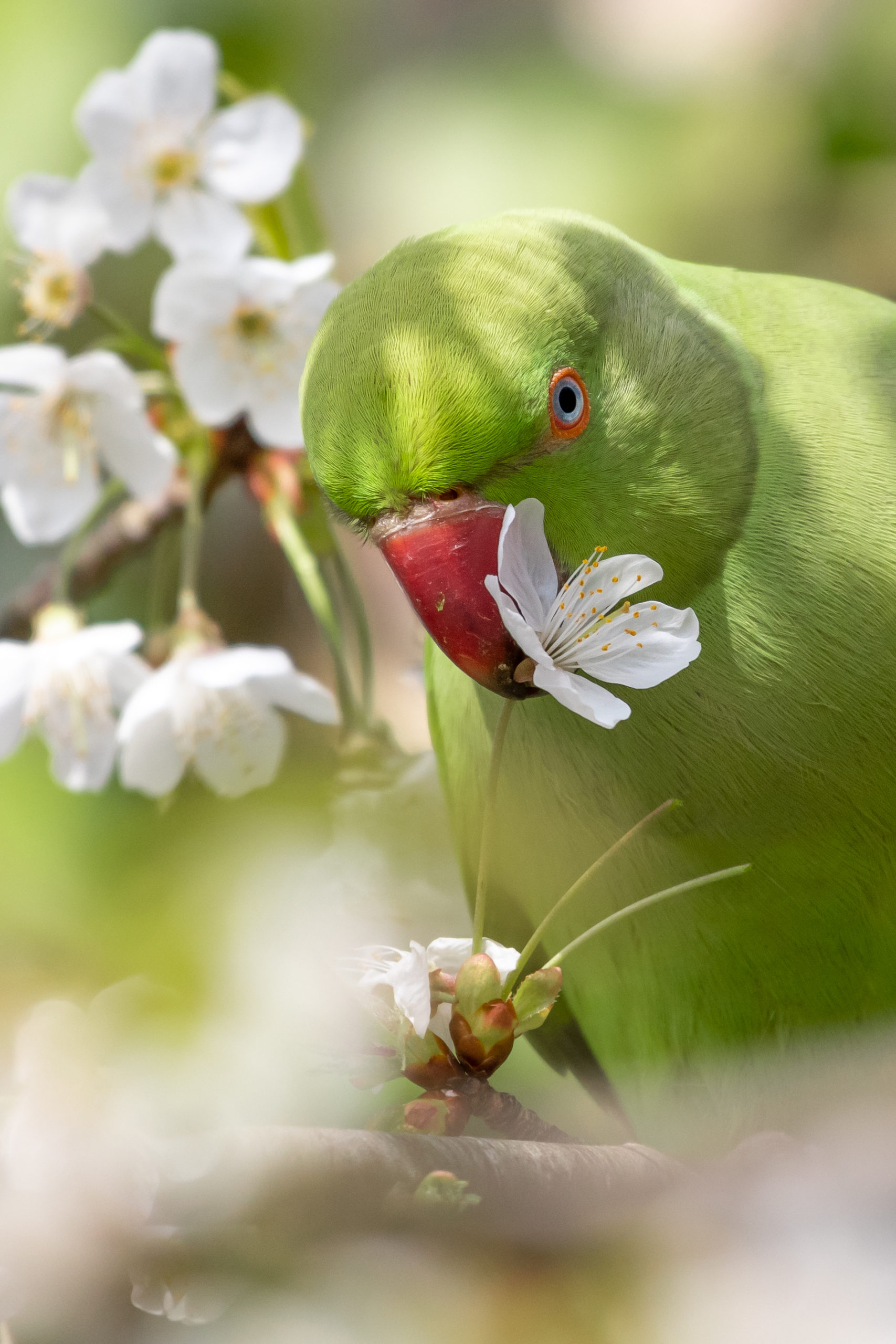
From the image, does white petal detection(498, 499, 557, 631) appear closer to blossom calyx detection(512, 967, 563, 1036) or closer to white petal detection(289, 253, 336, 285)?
blossom calyx detection(512, 967, 563, 1036)

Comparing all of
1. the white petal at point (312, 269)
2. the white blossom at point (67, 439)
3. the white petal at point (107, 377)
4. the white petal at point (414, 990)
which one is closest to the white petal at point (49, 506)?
the white blossom at point (67, 439)

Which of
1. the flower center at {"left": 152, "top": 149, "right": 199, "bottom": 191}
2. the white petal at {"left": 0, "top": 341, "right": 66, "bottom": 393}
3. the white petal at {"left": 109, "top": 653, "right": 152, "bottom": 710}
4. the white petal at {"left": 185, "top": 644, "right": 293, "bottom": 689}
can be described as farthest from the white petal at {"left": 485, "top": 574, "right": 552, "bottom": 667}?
the flower center at {"left": 152, "top": 149, "right": 199, "bottom": 191}

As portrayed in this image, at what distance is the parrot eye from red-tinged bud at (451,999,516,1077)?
0.46 metres

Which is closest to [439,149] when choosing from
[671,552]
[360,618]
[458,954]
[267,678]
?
[360,618]

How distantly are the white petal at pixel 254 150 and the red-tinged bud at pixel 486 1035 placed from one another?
100 centimetres

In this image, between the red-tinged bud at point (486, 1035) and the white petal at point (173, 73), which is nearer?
the red-tinged bud at point (486, 1035)

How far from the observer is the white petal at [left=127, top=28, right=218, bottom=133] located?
141 cm

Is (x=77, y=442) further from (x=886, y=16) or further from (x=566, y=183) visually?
(x=886, y=16)

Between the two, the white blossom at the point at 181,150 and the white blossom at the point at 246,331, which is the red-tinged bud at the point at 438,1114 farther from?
the white blossom at the point at 181,150

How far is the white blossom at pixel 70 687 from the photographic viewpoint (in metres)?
1.36

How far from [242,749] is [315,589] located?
0.66 ft

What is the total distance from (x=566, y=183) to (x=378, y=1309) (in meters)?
2.05

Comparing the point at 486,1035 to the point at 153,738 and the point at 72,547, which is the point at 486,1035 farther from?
the point at 72,547

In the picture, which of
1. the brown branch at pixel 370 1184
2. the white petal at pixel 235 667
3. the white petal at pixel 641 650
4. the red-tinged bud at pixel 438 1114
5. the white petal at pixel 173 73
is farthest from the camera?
the white petal at pixel 173 73
